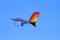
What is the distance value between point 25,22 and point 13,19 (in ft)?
6.21

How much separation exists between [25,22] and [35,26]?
8.90 feet

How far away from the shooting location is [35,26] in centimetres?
9200

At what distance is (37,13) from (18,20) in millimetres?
2918

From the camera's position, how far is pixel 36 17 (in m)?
94.0

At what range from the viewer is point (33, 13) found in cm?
9575

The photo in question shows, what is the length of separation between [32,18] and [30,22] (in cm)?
124

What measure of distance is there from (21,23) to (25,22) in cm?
59

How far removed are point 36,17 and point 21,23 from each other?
2.33m

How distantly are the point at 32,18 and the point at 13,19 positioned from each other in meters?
2.78

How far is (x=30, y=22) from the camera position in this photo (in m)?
93.4

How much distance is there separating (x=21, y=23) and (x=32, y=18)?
1.74 meters

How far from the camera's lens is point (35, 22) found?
93.0 meters

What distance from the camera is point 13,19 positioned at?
94.9 meters
